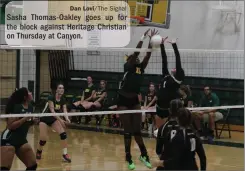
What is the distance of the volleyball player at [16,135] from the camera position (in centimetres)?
740

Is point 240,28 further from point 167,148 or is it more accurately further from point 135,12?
point 167,148

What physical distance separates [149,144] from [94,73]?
199 inches

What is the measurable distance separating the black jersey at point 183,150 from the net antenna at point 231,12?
11.1m

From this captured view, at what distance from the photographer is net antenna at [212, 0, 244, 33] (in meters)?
16.5

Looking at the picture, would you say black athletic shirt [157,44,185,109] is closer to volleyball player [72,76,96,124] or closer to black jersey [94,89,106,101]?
black jersey [94,89,106,101]

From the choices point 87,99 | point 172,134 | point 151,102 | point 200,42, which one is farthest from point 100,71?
point 172,134

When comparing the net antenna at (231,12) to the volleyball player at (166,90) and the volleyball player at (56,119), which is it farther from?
the volleyball player at (166,90)

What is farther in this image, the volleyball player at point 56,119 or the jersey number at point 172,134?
the volleyball player at point 56,119

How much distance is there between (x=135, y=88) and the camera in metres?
9.16

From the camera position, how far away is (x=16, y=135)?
24.5 feet

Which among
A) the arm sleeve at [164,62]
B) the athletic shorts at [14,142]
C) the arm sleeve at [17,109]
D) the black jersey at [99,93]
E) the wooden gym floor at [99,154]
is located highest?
the arm sleeve at [164,62]

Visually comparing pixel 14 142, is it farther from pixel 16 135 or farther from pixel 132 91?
pixel 132 91

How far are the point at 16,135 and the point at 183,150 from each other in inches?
99.5

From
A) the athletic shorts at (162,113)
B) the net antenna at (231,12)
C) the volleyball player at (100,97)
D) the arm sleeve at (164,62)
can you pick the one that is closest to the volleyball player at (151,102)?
the volleyball player at (100,97)
